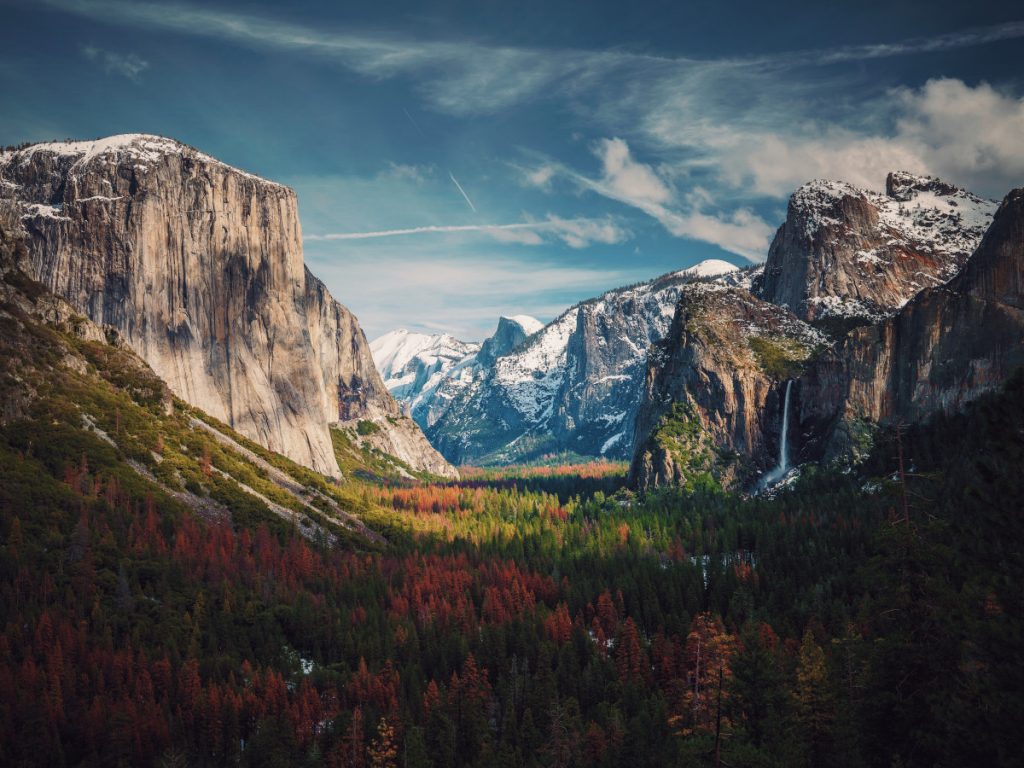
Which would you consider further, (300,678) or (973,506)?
(300,678)

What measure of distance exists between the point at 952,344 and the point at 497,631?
14442cm

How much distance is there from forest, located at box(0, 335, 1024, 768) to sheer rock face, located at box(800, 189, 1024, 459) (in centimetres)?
2725

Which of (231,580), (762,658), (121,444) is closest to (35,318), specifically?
(121,444)

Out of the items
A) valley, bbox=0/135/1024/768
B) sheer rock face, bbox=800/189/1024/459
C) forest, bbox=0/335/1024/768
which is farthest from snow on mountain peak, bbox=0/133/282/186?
sheer rock face, bbox=800/189/1024/459

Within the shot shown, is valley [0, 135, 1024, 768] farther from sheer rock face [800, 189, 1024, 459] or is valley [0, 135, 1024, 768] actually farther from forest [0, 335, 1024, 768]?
sheer rock face [800, 189, 1024, 459]

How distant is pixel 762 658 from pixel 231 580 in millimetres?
81792

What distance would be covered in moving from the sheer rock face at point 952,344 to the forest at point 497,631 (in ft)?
89.4

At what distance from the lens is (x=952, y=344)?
17425 centimetres

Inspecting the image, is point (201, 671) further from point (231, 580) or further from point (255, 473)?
point (255, 473)

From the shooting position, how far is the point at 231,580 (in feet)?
325

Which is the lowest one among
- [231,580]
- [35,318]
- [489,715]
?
[489,715]

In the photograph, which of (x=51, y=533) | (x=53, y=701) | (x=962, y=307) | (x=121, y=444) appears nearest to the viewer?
(x=53, y=701)

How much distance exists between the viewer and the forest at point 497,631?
31.7 m

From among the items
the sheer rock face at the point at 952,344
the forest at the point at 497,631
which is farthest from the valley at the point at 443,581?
the sheer rock face at the point at 952,344
